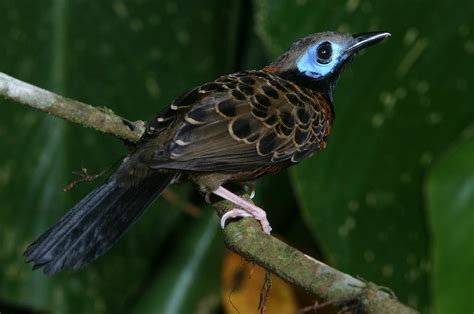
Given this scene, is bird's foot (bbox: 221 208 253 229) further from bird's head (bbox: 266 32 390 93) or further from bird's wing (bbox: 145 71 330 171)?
bird's head (bbox: 266 32 390 93)

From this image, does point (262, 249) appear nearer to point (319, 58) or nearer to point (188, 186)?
point (319, 58)

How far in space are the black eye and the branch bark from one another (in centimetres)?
68

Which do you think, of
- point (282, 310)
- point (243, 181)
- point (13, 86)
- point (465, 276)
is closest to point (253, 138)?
point (243, 181)

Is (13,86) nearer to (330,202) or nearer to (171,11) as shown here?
(330,202)

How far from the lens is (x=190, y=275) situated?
14.7 ft

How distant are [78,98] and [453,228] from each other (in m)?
1.83

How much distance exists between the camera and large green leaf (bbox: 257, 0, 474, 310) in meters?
3.57

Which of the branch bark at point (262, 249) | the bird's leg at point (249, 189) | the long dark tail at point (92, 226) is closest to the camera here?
the branch bark at point (262, 249)

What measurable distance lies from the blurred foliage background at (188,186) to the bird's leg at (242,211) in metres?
0.63

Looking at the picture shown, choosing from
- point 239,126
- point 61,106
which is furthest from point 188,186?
point 61,106

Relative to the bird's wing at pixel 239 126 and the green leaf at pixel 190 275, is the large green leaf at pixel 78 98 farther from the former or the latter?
the bird's wing at pixel 239 126

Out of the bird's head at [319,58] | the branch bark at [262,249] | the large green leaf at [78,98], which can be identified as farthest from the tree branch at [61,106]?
the large green leaf at [78,98]

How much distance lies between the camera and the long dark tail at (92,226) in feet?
9.02

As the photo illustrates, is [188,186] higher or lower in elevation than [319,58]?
lower
